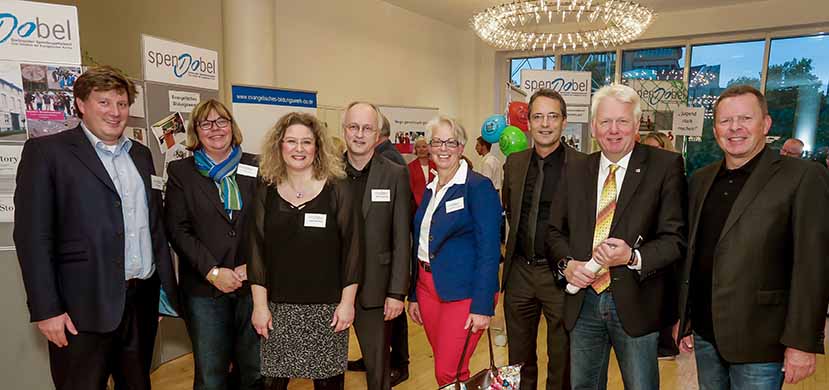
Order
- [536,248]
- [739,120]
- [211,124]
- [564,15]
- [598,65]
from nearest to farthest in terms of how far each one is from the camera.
Answer: [739,120] < [211,124] < [536,248] < [564,15] < [598,65]

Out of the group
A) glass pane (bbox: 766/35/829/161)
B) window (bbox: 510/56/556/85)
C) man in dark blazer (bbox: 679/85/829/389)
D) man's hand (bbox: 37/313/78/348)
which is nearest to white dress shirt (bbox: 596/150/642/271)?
man in dark blazer (bbox: 679/85/829/389)

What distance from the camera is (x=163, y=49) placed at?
331cm

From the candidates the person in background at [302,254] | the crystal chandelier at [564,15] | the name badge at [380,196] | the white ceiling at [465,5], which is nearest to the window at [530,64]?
the white ceiling at [465,5]

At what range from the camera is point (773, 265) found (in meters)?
1.58

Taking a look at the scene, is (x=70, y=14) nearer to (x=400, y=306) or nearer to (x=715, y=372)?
(x=400, y=306)

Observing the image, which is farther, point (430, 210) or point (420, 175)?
point (420, 175)

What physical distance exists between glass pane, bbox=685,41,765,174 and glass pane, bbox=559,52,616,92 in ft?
4.15

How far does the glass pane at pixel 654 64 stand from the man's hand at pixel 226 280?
812 cm

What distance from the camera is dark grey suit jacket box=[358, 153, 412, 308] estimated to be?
216 centimetres

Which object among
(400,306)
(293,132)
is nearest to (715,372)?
(400,306)

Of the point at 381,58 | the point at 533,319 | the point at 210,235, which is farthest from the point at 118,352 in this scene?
the point at 381,58

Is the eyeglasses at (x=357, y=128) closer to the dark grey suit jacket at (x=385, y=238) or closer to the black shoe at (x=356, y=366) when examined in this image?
the dark grey suit jacket at (x=385, y=238)

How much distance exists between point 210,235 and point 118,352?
0.63m

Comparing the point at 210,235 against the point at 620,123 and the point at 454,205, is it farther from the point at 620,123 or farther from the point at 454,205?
the point at 620,123
